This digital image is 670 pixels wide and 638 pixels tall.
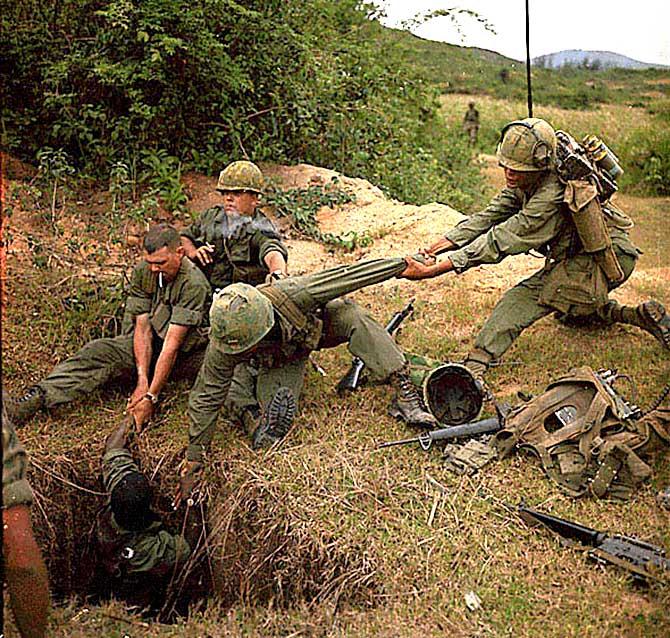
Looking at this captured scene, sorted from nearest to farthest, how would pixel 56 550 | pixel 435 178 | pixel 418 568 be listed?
pixel 418 568
pixel 56 550
pixel 435 178

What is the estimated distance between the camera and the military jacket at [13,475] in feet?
10.2

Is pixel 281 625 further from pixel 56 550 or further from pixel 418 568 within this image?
pixel 56 550

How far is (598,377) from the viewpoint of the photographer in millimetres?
4828

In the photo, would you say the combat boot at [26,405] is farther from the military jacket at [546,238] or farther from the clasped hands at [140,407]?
the military jacket at [546,238]

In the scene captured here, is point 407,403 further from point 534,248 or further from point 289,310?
point 534,248

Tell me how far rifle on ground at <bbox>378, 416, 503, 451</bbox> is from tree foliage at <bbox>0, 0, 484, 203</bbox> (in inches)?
176


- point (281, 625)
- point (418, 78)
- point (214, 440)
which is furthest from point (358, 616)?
point (418, 78)

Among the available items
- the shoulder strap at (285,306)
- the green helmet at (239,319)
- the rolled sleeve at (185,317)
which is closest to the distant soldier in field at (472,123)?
the rolled sleeve at (185,317)

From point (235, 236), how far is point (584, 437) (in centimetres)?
266

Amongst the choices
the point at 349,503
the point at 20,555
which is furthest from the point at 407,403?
the point at 20,555

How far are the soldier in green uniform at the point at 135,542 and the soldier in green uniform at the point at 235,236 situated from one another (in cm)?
159

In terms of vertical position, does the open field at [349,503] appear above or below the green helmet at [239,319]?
below

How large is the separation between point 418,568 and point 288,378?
63.9 inches

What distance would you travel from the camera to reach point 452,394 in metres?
5.31
